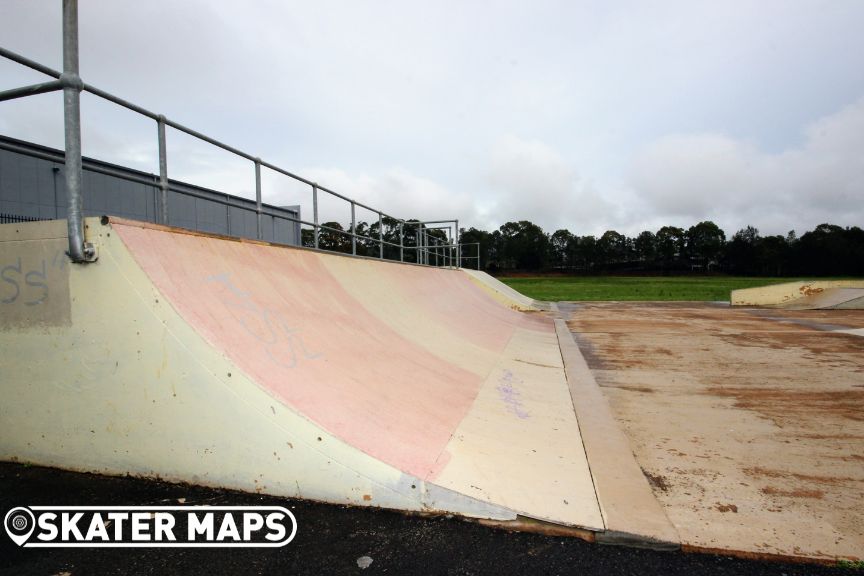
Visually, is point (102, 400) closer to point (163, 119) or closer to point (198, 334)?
point (198, 334)

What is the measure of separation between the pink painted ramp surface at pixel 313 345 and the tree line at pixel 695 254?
62158mm

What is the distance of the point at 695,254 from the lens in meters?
95.4

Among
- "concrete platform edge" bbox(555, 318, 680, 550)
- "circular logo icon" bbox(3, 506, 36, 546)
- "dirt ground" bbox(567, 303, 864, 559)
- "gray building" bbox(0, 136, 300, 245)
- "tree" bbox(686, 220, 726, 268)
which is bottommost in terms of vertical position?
"dirt ground" bbox(567, 303, 864, 559)

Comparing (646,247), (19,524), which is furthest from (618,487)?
(646,247)

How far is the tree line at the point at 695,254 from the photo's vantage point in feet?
258

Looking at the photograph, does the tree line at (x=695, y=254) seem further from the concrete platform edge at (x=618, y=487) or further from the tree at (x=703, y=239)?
the concrete platform edge at (x=618, y=487)

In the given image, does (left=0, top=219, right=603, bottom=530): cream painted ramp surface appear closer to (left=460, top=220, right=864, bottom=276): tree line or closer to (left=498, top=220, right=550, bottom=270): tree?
(left=460, top=220, right=864, bottom=276): tree line

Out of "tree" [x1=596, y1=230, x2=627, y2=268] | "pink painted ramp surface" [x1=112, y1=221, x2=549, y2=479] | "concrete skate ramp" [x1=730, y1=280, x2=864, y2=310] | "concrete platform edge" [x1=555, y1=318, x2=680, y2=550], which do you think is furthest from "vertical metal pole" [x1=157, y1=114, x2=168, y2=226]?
"tree" [x1=596, y1=230, x2=627, y2=268]

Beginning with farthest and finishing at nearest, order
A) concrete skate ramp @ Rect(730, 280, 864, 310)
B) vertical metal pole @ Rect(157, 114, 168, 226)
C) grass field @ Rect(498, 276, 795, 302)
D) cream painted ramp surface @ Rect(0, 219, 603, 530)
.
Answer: grass field @ Rect(498, 276, 795, 302) < concrete skate ramp @ Rect(730, 280, 864, 310) < vertical metal pole @ Rect(157, 114, 168, 226) < cream painted ramp surface @ Rect(0, 219, 603, 530)

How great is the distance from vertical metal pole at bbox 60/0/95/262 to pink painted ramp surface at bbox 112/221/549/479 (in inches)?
9.8

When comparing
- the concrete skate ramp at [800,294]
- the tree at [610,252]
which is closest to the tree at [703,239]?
the tree at [610,252]

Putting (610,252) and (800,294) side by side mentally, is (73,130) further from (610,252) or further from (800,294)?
(610,252)

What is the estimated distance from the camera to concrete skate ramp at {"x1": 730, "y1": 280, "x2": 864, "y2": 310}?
20.0 meters

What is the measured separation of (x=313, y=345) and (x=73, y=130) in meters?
2.31
